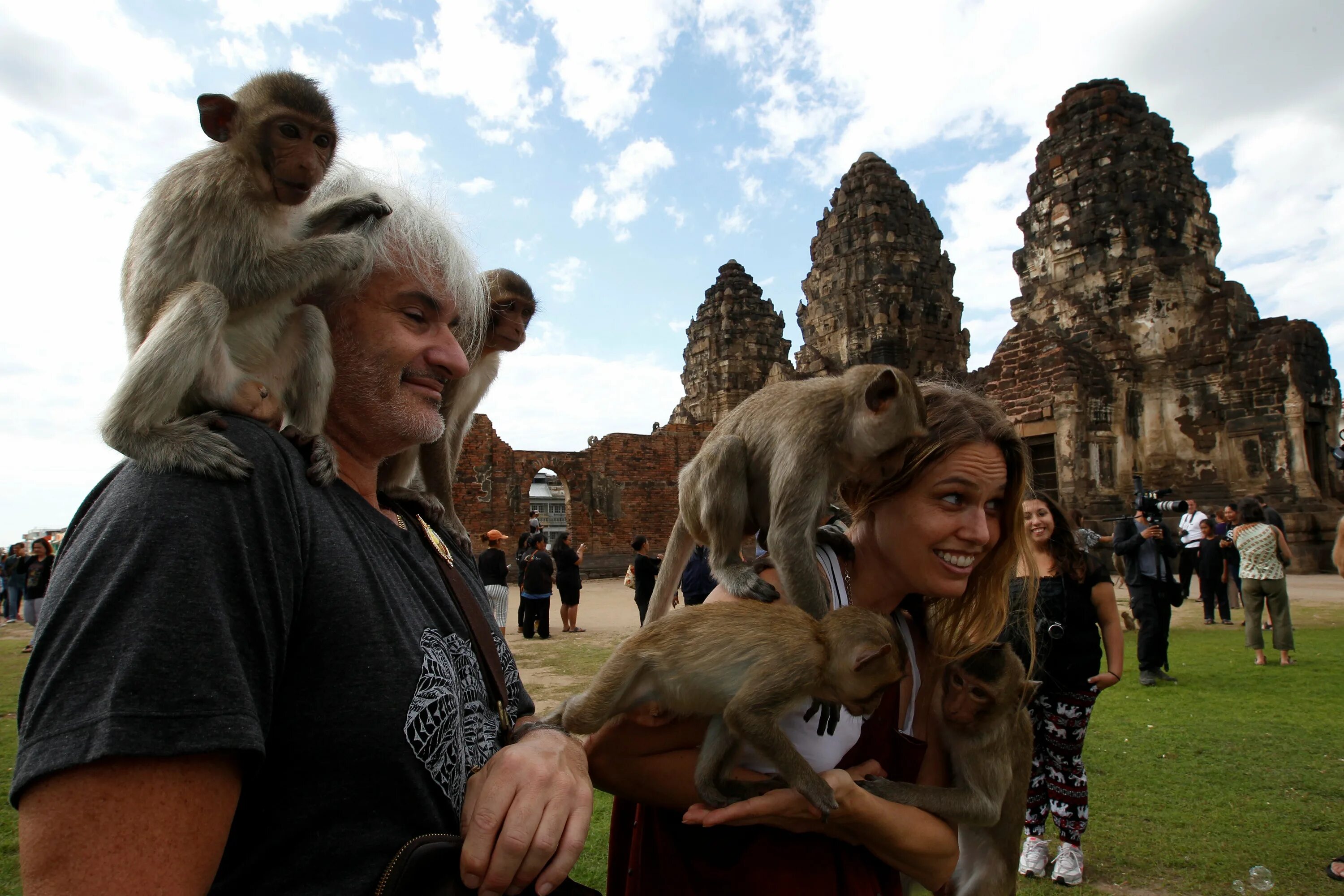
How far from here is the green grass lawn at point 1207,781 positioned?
4027 mm

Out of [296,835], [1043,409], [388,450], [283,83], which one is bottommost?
[296,835]

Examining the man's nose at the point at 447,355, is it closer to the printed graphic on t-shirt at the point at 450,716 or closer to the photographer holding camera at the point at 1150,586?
the printed graphic on t-shirt at the point at 450,716

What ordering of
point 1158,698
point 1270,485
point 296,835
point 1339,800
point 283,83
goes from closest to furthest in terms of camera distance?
1. point 296,835
2. point 283,83
3. point 1339,800
4. point 1158,698
5. point 1270,485

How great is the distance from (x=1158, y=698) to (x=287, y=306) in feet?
27.4

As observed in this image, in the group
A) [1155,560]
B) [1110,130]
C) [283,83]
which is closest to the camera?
[283,83]

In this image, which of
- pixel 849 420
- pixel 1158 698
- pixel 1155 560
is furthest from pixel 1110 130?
pixel 849 420

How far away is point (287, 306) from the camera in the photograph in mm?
1971

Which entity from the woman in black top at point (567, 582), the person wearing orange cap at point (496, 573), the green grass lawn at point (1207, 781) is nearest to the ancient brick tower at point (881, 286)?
the woman in black top at point (567, 582)

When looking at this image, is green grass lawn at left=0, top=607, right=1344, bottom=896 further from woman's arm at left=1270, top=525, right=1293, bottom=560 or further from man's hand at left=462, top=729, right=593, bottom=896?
man's hand at left=462, top=729, right=593, bottom=896

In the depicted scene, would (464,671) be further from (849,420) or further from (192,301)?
(849,420)

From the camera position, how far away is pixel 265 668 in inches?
41.8

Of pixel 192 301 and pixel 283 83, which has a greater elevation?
pixel 283 83

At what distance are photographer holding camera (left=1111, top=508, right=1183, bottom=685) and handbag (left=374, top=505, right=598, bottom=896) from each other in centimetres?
827

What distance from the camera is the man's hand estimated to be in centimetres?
118
